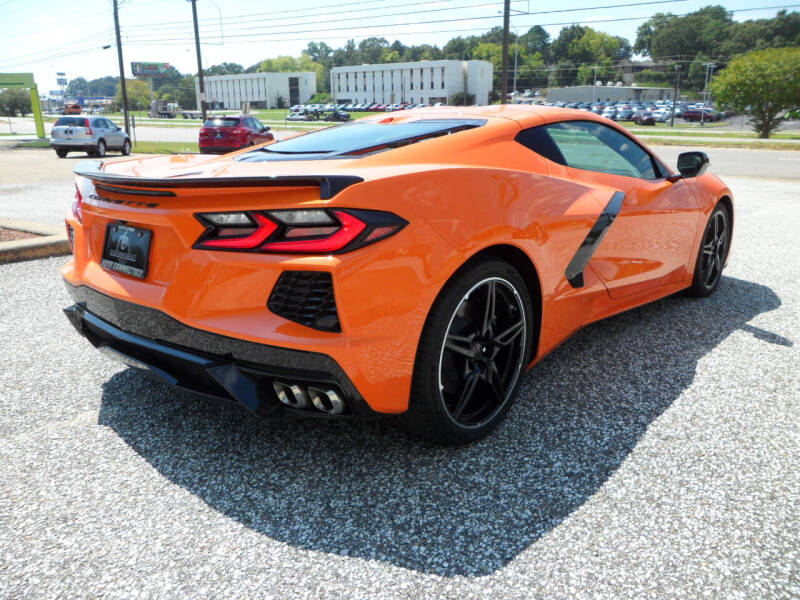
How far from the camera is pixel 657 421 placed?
2.93 m

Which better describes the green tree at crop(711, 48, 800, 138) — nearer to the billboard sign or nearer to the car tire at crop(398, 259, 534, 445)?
the car tire at crop(398, 259, 534, 445)

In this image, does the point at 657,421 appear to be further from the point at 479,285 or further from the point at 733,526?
the point at 479,285

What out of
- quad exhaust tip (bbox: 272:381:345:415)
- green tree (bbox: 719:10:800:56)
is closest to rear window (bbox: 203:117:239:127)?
quad exhaust tip (bbox: 272:381:345:415)

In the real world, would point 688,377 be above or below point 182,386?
below

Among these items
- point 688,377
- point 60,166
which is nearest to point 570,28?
point 60,166

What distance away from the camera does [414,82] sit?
128 meters

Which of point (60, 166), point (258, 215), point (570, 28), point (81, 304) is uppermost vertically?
point (570, 28)

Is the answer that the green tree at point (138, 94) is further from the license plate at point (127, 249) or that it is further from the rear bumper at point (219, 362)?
the rear bumper at point (219, 362)

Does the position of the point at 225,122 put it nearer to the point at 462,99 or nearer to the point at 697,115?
the point at 697,115

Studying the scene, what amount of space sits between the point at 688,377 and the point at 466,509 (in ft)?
5.83

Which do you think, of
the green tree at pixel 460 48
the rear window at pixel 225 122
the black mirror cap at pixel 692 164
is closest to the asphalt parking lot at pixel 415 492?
the black mirror cap at pixel 692 164

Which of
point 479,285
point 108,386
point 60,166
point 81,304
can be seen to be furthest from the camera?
point 60,166

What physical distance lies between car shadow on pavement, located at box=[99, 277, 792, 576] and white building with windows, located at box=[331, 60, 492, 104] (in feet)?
381

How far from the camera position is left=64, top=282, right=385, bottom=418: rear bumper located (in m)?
2.10
